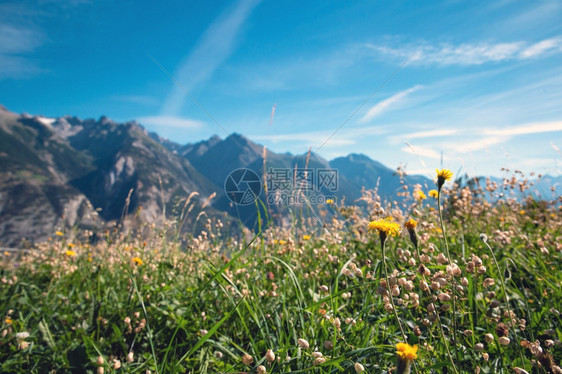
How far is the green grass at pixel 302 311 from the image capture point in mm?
1503

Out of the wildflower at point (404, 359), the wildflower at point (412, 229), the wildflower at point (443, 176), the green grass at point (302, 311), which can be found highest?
the wildflower at point (443, 176)

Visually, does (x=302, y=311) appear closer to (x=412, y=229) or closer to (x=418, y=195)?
(x=412, y=229)

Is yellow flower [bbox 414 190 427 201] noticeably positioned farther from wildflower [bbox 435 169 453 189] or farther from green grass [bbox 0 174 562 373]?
wildflower [bbox 435 169 453 189]

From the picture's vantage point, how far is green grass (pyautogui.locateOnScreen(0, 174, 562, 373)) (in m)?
1.50

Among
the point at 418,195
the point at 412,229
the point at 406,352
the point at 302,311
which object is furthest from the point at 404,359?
the point at 418,195

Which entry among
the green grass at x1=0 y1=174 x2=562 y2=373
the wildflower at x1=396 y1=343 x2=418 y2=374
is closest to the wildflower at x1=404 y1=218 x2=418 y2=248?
the green grass at x1=0 y1=174 x2=562 y2=373

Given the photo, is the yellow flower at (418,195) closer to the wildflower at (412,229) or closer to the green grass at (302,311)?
the green grass at (302,311)

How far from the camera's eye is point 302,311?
1.87 m

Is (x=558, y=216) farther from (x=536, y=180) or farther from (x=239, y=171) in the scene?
(x=239, y=171)

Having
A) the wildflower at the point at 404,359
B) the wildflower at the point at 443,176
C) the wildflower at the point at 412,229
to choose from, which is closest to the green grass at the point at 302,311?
the wildflower at the point at 412,229

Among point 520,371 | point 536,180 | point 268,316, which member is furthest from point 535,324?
point 536,180

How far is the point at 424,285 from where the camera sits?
1.28m

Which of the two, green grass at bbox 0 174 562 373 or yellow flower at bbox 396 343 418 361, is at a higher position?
yellow flower at bbox 396 343 418 361

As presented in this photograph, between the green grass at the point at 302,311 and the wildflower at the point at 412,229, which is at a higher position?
the wildflower at the point at 412,229
